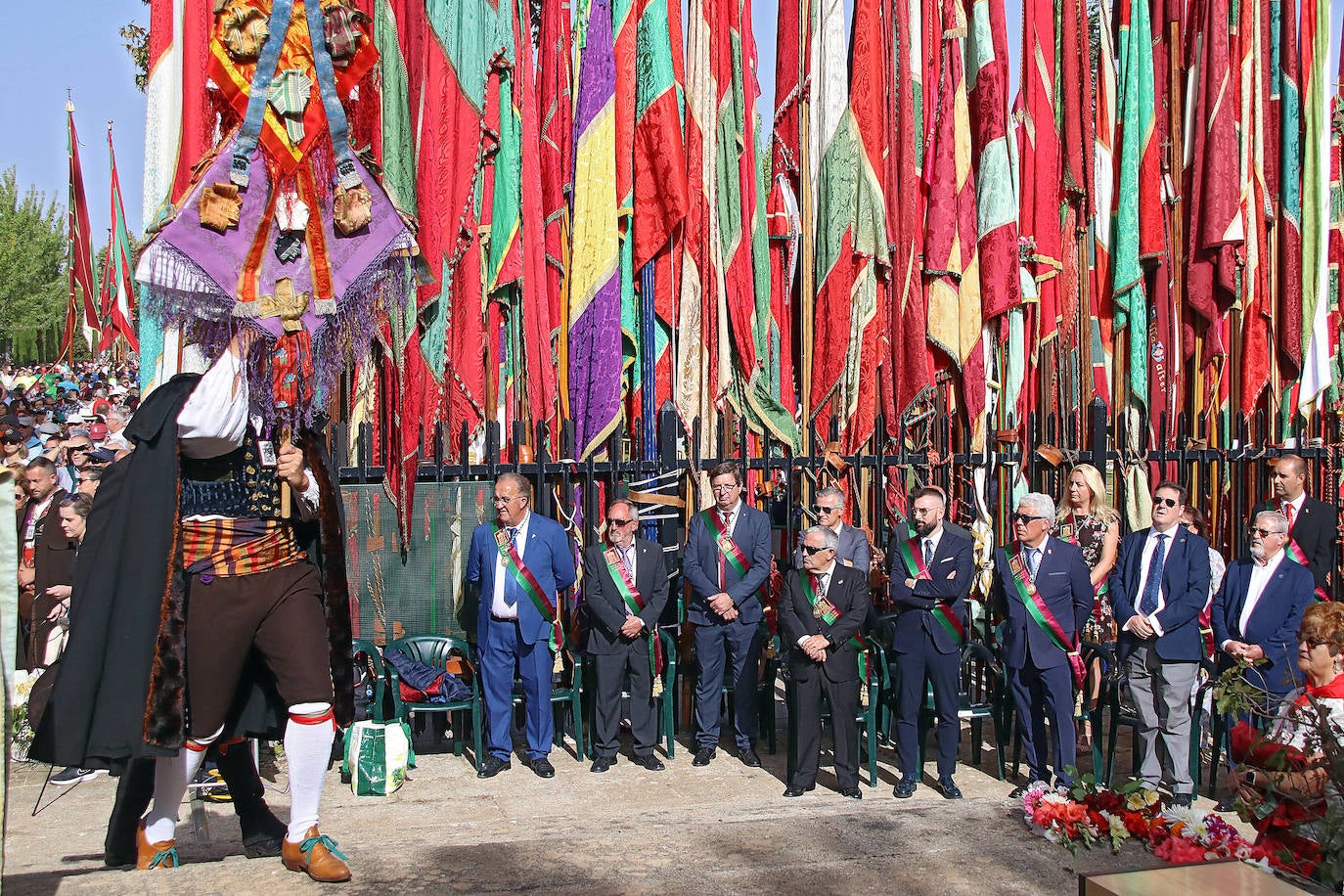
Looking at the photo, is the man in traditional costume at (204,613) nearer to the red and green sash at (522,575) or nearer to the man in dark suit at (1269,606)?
the red and green sash at (522,575)

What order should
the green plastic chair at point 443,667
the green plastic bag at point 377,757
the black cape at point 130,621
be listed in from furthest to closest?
the green plastic chair at point 443,667
the green plastic bag at point 377,757
the black cape at point 130,621

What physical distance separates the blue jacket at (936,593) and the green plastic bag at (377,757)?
2786 millimetres

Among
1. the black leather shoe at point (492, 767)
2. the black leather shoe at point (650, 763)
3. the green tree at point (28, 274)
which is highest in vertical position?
the green tree at point (28, 274)

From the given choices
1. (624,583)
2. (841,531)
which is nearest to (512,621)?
(624,583)

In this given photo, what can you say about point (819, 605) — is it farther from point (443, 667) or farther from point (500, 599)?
point (443, 667)

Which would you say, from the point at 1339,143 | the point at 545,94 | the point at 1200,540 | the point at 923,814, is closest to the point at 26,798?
the point at 923,814

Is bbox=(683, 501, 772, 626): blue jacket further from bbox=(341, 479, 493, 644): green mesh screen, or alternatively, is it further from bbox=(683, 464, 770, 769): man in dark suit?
bbox=(341, 479, 493, 644): green mesh screen

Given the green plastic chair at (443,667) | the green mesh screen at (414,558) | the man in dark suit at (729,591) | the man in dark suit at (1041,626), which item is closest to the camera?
the man in dark suit at (1041,626)

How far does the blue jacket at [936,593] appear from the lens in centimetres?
708

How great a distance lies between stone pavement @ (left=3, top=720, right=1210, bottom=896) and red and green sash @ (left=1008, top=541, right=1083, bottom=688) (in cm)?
91

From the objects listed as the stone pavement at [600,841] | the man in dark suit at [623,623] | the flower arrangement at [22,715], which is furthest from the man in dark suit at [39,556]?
the man in dark suit at [623,623]

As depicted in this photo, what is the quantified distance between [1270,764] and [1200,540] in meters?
2.76

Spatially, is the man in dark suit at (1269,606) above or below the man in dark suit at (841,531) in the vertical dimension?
below

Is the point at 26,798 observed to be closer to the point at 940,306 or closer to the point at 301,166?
the point at 301,166
